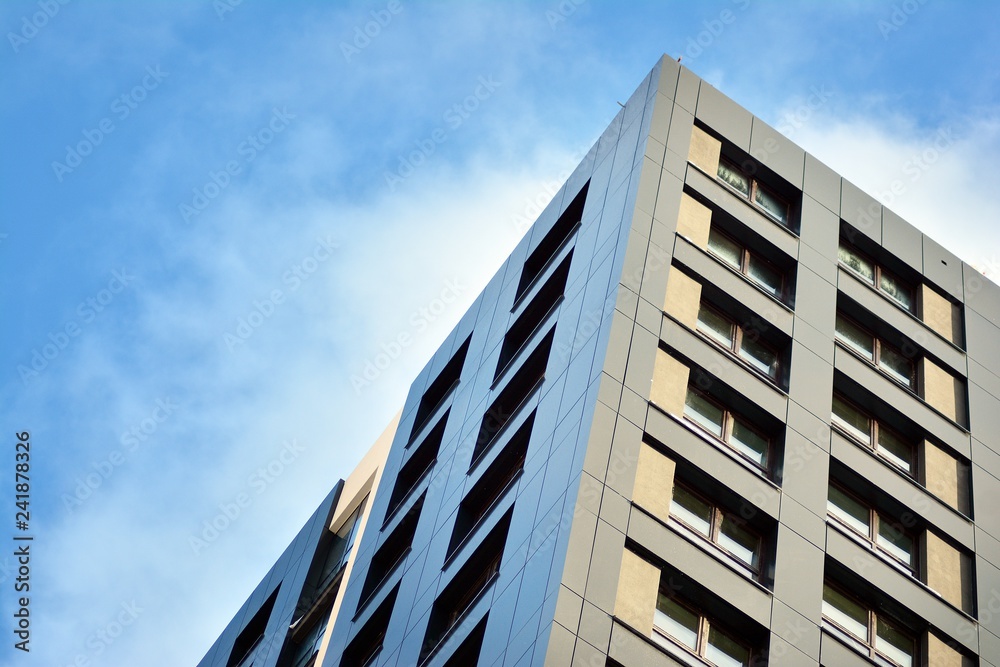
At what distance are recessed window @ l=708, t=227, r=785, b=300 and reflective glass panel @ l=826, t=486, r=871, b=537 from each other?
6460 millimetres

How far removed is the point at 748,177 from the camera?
4284 centimetres

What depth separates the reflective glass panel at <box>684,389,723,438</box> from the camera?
34.9 metres

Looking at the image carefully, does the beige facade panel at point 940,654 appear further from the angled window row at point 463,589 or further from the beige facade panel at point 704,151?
the beige facade panel at point 704,151

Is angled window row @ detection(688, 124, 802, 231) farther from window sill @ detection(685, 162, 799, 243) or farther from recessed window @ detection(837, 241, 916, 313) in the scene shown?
recessed window @ detection(837, 241, 916, 313)

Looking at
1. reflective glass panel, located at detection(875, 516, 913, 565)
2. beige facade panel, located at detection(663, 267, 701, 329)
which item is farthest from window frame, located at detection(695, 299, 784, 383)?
reflective glass panel, located at detection(875, 516, 913, 565)

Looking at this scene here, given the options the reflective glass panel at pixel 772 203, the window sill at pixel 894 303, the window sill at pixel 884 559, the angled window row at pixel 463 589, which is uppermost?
the reflective glass panel at pixel 772 203

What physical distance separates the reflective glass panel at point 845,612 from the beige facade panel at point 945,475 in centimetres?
524

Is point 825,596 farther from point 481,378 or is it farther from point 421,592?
point 481,378

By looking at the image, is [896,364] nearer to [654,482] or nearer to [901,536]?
[901,536]

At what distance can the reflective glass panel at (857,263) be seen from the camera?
1683 inches

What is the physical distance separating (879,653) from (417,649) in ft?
36.7

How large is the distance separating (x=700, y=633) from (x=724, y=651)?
66 centimetres

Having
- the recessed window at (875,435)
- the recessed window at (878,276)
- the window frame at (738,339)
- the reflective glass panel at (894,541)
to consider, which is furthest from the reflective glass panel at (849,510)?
the recessed window at (878,276)

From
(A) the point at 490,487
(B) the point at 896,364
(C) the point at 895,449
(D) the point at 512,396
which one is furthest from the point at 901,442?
(A) the point at 490,487
